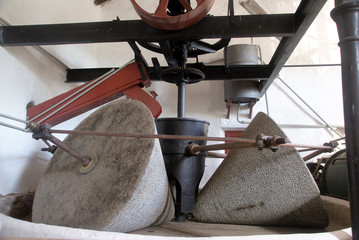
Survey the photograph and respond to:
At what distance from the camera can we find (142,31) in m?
1.39

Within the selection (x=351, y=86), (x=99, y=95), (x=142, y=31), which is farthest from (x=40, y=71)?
(x=351, y=86)

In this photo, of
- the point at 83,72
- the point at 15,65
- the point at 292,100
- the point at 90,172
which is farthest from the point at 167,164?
the point at 292,100

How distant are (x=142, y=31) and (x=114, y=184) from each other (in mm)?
888

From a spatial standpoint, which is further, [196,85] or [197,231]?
[196,85]

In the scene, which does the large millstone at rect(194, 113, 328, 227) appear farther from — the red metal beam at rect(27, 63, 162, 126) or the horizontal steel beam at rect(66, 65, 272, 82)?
the horizontal steel beam at rect(66, 65, 272, 82)

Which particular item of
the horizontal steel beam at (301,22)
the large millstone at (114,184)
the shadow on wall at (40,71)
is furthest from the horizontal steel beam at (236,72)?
the large millstone at (114,184)

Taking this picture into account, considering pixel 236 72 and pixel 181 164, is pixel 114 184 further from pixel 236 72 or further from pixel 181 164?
pixel 236 72

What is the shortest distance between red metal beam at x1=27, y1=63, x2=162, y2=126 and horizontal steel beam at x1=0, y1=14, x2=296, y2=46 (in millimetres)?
296

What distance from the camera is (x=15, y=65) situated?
5.22 ft

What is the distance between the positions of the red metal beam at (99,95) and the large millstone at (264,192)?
0.75m

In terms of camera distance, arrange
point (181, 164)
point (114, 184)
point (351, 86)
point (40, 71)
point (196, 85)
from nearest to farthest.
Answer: point (351, 86), point (114, 184), point (181, 164), point (40, 71), point (196, 85)

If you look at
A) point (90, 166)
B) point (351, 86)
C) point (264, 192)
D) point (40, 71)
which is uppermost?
point (40, 71)

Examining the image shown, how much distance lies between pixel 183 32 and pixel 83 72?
3.78ft

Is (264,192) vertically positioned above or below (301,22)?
below
